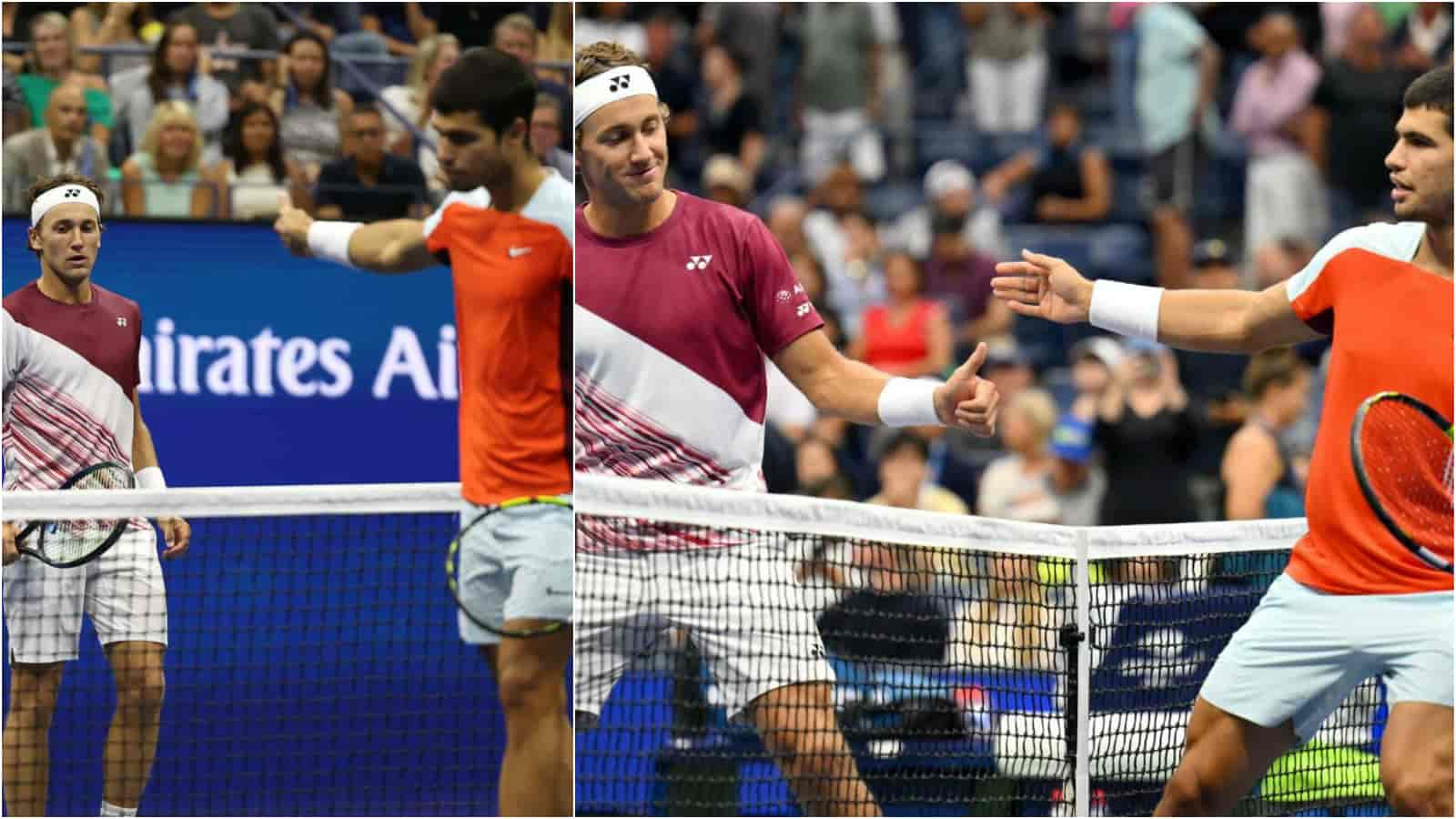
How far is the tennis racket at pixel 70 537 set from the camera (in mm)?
3695

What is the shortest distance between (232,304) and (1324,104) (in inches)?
189

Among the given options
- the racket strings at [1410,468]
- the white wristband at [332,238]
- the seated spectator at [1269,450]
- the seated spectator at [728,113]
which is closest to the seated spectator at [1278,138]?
the seated spectator at [1269,450]

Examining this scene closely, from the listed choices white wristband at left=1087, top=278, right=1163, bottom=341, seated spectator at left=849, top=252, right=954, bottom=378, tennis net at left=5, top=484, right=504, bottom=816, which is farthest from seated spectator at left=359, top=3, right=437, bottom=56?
seated spectator at left=849, top=252, right=954, bottom=378

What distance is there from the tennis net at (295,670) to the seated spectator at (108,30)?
0.79 metres

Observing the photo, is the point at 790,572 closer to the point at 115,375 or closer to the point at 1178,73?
the point at 115,375

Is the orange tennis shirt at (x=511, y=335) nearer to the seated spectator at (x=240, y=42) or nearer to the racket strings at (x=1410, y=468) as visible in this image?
the seated spectator at (x=240, y=42)

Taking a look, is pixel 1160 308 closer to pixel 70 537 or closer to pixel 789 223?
pixel 70 537

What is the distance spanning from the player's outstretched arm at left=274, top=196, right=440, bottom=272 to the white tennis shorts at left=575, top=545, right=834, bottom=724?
24.6 inches

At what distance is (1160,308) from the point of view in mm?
3656

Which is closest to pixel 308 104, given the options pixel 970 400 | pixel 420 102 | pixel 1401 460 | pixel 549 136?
pixel 420 102

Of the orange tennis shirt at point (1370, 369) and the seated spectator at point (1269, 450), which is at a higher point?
the seated spectator at point (1269, 450)

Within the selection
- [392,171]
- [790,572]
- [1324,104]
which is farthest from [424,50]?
[1324,104]

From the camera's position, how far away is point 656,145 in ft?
12.5

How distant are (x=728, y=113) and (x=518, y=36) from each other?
3866mm
